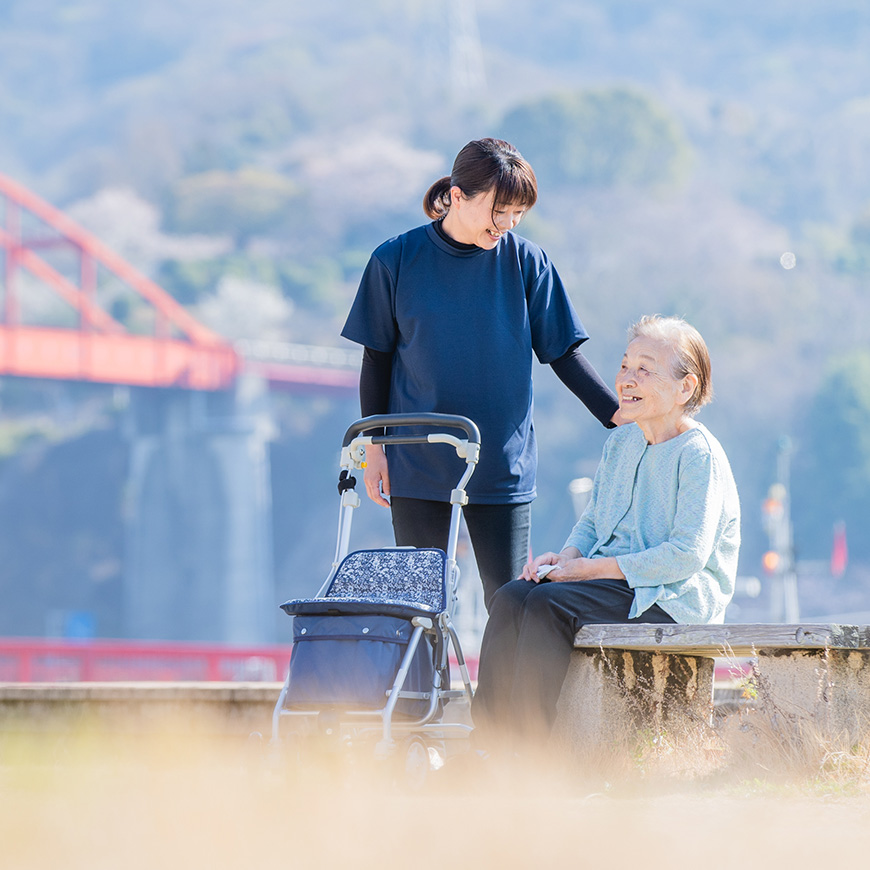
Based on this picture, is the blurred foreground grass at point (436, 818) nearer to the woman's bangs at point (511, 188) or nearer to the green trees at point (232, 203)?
the woman's bangs at point (511, 188)

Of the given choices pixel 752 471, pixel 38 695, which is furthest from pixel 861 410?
pixel 38 695

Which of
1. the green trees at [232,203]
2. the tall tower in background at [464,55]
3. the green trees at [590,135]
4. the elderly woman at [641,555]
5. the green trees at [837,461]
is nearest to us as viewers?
the elderly woman at [641,555]

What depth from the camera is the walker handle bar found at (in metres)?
2.94

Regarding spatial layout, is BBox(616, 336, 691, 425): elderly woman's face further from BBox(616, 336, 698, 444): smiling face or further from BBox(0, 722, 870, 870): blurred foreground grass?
BBox(0, 722, 870, 870): blurred foreground grass

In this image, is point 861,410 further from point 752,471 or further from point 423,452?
point 423,452

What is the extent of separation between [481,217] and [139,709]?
81.6 inches

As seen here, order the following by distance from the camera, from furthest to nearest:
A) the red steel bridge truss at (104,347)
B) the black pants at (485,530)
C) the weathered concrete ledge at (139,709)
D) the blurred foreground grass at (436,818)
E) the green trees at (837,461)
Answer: the green trees at (837,461) < the red steel bridge truss at (104,347) < the weathered concrete ledge at (139,709) < the black pants at (485,530) < the blurred foreground grass at (436,818)

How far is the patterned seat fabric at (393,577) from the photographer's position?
9.78ft

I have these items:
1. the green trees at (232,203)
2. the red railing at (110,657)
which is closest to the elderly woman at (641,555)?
the red railing at (110,657)

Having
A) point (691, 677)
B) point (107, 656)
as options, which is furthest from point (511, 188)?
point (107, 656)

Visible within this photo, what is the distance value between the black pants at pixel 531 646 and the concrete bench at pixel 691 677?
0.07 metres

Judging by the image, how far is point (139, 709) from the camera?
4.12 metres

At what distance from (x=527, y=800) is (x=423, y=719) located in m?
0.34

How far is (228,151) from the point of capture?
3442 inches
